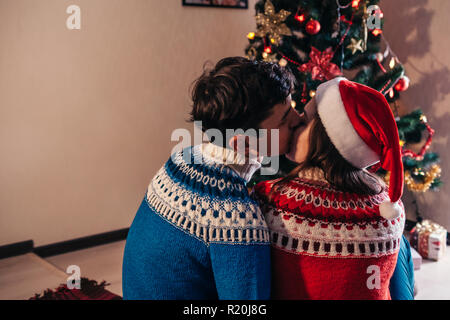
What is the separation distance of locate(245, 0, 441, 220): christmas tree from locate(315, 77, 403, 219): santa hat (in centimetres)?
118

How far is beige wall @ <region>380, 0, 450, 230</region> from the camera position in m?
2.29

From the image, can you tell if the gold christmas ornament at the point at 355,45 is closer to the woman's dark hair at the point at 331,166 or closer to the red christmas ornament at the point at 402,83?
the red christmas ornament at the point at 402,83

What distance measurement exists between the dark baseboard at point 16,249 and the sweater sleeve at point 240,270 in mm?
2064

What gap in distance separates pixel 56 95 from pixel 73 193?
2.07 feet

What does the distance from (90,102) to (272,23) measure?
1.24 meters

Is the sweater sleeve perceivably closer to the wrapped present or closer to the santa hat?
the santa hat

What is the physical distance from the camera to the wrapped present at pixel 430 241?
2.13 meters

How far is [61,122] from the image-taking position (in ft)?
7.44

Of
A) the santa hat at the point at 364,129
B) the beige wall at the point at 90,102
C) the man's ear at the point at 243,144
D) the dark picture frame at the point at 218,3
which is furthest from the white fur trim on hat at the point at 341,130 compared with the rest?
the dark picture frame at the point at 218,3

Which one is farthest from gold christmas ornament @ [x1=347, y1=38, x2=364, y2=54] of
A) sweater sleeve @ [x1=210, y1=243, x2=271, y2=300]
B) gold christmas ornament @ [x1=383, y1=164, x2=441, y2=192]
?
sweater sleeve @ [x1=210, y1=243, x2=271, y2=300]

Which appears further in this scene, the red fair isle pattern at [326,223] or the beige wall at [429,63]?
the beige wall at [429,63]

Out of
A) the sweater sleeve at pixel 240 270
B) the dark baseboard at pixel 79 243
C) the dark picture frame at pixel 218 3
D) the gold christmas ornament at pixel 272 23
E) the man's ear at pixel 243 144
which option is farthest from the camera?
the dark picture frame at pixel 218 3
